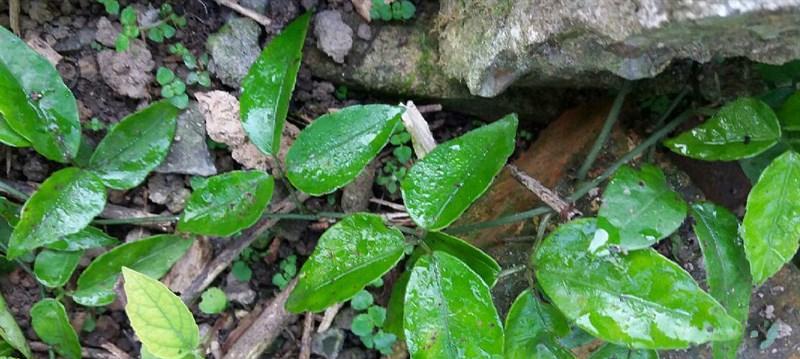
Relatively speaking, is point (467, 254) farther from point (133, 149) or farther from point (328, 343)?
point (133, 149)

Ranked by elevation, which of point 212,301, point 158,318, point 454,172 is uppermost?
point 454,172

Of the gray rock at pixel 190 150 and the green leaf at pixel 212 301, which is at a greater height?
the gray rock at pixel 190 150

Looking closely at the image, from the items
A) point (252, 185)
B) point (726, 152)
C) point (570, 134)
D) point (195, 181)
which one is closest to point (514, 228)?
point (570, 134)

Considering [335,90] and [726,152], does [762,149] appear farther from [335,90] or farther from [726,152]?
[335,90]

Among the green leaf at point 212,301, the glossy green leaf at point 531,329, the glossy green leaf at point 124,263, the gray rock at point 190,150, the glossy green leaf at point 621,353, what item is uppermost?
the gray rock at point 190,150

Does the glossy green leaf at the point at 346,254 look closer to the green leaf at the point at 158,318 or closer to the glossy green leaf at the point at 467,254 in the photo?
the glossy green leaf at the point at 467,254

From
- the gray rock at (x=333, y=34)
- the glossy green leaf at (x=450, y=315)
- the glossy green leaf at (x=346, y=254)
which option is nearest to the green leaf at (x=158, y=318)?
the glossy green leaf at (x=346, y=254)

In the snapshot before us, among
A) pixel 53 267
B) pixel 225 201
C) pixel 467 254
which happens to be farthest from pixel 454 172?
pixel 53 267
